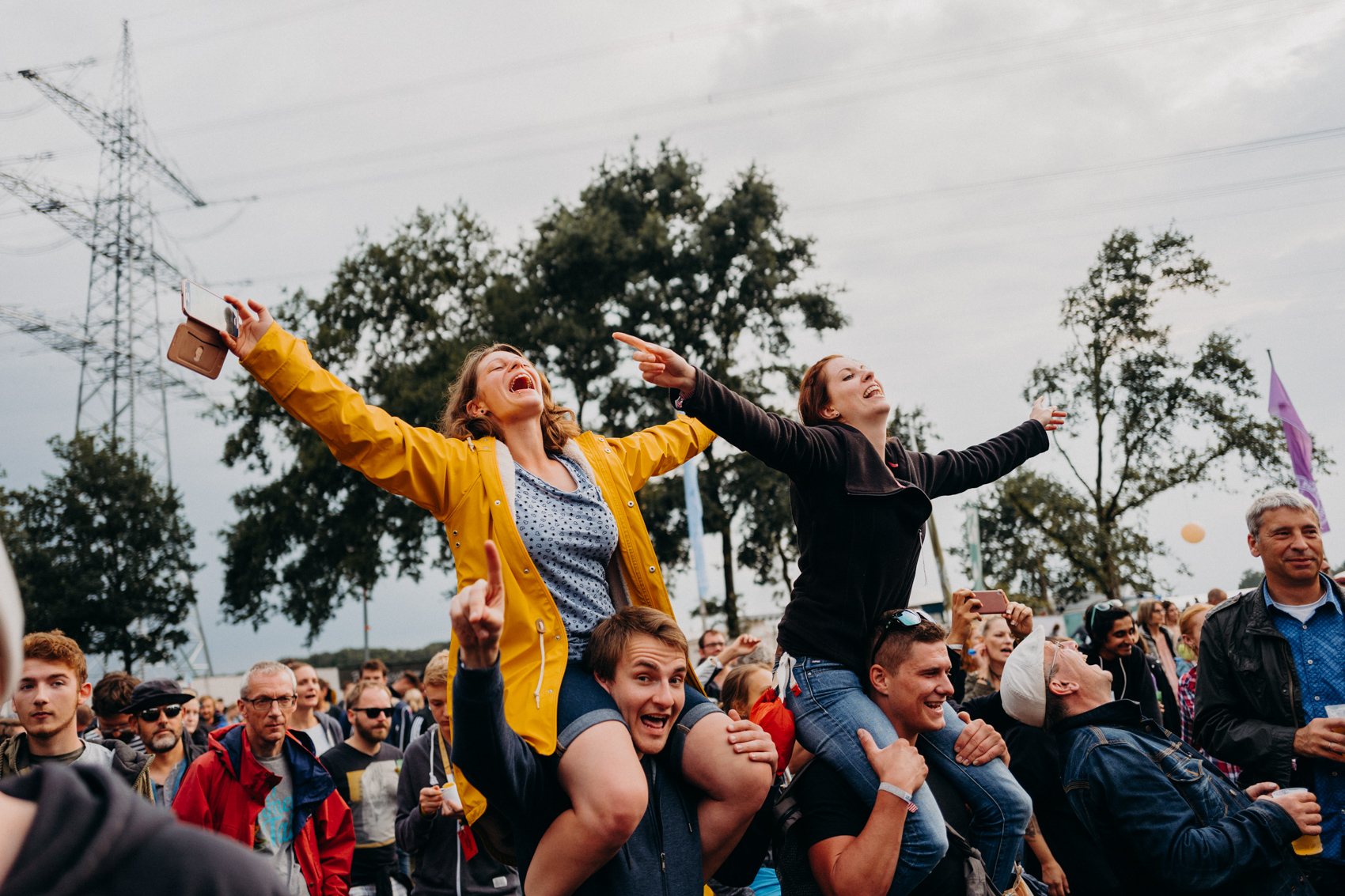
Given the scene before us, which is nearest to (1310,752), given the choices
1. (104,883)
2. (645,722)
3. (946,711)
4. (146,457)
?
(946,711)

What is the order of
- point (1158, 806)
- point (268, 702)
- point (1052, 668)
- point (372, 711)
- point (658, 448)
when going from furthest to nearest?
point (372, 711)
point (268, 702)
point (1052, 668)
point (658, 448)
point (1158, 806)

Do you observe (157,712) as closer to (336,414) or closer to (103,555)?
(336,414)

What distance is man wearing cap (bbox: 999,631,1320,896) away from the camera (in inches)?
148

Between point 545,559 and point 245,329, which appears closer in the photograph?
point 245,329

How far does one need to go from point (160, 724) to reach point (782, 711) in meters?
4.47

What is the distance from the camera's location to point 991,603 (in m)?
4.63

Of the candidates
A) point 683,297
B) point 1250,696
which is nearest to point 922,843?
point 1250,696

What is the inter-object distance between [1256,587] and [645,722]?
3.30 m

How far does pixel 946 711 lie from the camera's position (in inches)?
155

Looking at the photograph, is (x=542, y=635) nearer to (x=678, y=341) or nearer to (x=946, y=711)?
(x=946, y=711)

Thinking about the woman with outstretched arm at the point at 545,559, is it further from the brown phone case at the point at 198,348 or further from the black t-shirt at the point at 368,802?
the black t-shirt at the point at 368,802

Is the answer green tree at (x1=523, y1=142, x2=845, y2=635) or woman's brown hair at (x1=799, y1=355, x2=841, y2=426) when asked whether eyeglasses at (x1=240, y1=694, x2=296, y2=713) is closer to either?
woman's brown hair at (x1=799, y1=355, x2=841, y2=426)

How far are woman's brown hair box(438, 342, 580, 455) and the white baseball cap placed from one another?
2264 millimetres

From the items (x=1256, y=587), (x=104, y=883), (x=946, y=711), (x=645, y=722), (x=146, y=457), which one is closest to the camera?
(x=104, y=883)
